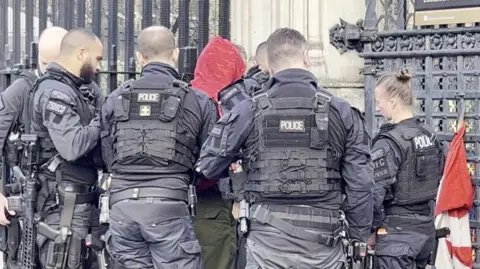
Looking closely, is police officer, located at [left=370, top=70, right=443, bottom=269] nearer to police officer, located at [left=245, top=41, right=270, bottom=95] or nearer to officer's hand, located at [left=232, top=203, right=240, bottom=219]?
officer's hand, located at [left=232, top=203, right=240, bottom=219]

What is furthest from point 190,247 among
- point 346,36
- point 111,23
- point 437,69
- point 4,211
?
point 346,36

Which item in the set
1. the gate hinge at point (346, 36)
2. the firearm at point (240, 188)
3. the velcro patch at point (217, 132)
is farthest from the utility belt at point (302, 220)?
the gate hinge at point (346, 36)

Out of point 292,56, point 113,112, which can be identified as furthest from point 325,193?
point 113,112

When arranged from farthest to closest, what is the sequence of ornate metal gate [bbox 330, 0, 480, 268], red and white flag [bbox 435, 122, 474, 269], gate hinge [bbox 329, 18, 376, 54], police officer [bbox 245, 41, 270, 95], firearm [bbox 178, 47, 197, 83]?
1. gate hinge [bbox 329, 18, 376, 54]
2. ornate metal gate [bbox 330, 0, 480, 268]
3. red and white flag [bbox 435, 122, 474, 269]
4. firearm [bbox 178, 47, 197, 83]
5. police officer [bbox 245, 41, 270, 95]

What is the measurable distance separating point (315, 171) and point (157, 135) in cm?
102

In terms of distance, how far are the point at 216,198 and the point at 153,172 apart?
2.74ft

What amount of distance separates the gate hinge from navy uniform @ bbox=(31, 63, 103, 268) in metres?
3.24

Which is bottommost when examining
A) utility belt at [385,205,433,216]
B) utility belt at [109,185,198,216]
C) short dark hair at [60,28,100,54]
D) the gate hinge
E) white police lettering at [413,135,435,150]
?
utility belt at [385,205,433,216]

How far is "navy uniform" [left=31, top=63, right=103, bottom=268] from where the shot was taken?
17.9 ft

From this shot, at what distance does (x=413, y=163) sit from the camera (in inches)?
212

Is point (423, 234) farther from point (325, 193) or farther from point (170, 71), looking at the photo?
point (170, 71)

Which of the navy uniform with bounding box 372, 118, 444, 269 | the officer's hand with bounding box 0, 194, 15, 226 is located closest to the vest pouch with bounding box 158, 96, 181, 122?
the navy uniform with bounding box 372, 118, 444, 269

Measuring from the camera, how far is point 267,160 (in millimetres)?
4656

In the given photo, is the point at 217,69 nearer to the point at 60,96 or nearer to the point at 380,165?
the point at 60,96
